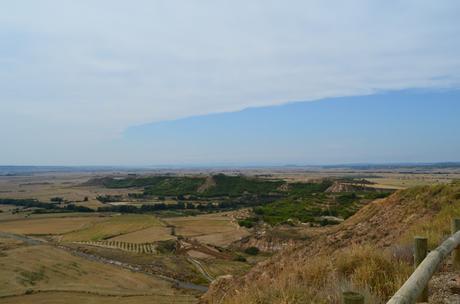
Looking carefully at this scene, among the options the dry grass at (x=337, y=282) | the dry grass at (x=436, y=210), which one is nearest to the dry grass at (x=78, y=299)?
Answer: the dry grass at (x=436, y=210)

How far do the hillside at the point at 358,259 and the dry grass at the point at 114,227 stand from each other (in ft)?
233

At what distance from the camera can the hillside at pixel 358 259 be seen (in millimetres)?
6402

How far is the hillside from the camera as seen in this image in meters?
6.40

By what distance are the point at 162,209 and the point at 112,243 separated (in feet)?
157

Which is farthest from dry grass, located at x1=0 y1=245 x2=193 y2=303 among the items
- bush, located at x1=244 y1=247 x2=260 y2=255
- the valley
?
bush, located at x1=244 y1=247 x2=260 y2=255

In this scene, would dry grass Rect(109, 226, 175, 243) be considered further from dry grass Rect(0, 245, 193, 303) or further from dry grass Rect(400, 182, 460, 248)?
dry grass Rect(400, 182, 460, 248)

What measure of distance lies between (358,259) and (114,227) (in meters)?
92.2

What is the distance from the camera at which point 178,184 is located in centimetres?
18425

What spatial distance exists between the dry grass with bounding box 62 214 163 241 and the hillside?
7117 cm

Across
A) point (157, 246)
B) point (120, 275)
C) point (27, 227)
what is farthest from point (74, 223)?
point (120, 275)

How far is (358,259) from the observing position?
798 centimetres

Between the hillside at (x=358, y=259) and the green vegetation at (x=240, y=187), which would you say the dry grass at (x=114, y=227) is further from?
the hillside at (x=358, y=259)

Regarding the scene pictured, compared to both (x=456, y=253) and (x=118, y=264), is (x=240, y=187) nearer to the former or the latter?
(x=118, y=264)

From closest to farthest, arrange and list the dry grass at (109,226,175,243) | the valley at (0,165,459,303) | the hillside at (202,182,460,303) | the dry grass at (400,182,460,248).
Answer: the hillside at (202,182,460,303), the dry grass at (400,182,460,248), the valley at (0,165,459,303), the dry grass at (109,226,175,243)
